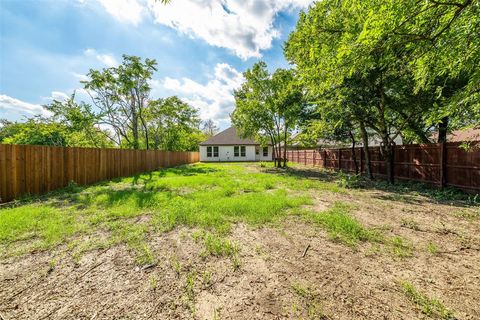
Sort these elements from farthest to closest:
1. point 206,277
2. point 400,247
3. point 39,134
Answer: point 39,134
point 400,247
point 206,277

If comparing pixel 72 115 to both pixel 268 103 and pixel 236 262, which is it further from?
pixel 236 262

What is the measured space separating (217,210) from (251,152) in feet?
87.3

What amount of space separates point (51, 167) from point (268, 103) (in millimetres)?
13668

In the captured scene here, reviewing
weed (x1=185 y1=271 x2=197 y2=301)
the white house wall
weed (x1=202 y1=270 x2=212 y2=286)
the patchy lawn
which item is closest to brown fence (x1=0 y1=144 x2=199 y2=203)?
the patchy lawn

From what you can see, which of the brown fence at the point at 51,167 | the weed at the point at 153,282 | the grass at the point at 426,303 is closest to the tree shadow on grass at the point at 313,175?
the grass at the point at 426,303

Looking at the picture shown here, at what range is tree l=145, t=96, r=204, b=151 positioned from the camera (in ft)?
68.5

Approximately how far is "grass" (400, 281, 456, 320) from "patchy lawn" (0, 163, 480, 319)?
0.04 feet

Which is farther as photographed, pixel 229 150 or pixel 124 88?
pixel 229 150

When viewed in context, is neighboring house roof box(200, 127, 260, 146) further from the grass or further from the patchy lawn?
the grass

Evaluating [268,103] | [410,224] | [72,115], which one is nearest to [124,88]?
[72,115]

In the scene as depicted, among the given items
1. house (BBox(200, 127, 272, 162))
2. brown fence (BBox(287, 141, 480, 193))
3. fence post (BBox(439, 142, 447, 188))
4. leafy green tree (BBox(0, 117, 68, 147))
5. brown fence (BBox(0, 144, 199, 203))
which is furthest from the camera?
house (BBox(200, 127, 272, 162))

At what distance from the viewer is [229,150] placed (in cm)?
3061

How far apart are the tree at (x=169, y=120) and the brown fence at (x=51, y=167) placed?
10.6 metres

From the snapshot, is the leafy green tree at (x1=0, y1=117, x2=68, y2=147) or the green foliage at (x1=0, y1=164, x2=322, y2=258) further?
the leafy green tree at (x1=0, y1=117, x2=68, y2=147)
